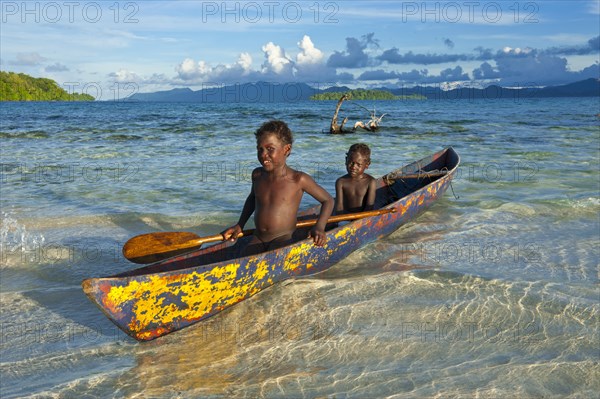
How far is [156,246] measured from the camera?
542cm

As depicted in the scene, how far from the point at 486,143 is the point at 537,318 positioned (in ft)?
59.5

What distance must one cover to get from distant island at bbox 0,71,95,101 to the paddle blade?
12724 centimetres

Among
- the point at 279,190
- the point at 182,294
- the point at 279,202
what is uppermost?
the point at 279,190

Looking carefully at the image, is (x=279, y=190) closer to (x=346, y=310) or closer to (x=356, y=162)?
(x=346, y=310)

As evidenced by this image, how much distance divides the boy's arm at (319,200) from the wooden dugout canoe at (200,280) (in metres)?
0.13

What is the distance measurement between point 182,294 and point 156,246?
1.07 meters

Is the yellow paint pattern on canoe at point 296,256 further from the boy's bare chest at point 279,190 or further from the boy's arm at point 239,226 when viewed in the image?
the boy's arm at point 239,226

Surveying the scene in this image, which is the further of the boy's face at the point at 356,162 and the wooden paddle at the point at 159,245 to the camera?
Result: the boy's face at the point at 356,162

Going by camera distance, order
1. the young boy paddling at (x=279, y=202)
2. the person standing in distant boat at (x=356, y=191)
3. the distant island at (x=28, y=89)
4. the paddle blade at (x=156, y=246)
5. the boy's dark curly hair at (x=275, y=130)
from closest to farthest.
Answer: the boy's dark curly hair at (x=275, y=130) → the paddle blade at (x=156, y=246) → the young boy paddling at (x=279, y=202) → the person standing in distant boat at (x=356, y=191) → the distant island at (x=28, y=89)

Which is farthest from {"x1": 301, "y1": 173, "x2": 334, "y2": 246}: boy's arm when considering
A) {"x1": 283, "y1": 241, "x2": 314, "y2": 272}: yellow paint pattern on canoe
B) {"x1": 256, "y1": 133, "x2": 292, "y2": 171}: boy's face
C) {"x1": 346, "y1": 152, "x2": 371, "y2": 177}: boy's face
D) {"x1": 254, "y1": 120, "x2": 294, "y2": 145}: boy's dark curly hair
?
{"x1": 346, "y1": 152, "x2": 371, "y2": 177}: boy's face

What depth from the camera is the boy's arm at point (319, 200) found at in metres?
5.50

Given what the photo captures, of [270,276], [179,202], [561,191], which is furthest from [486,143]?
[270,276]

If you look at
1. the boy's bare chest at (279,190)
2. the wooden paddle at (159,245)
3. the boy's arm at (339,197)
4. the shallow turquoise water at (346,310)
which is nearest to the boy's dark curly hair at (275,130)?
the boy's bare chest at (279,190)

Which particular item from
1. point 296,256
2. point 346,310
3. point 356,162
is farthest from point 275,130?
point 356,162
